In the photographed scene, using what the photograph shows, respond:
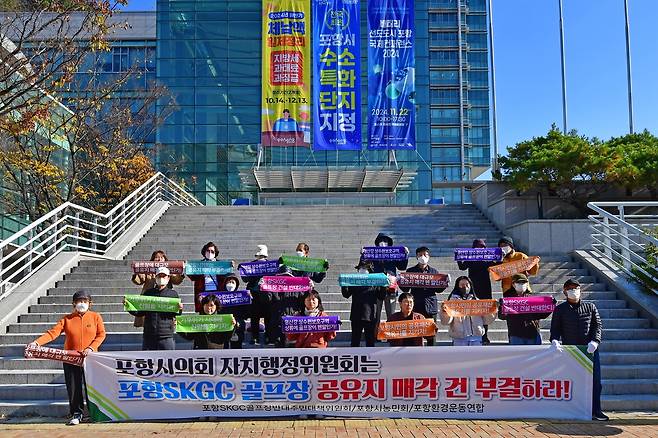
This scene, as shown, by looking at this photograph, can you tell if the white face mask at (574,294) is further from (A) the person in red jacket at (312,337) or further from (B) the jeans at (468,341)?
(A) the person in red jacket at (312,337)

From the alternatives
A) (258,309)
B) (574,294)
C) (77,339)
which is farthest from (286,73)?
(574,294)

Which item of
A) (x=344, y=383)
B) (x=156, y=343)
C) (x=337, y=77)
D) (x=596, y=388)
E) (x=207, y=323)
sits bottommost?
(x=596, y=388)

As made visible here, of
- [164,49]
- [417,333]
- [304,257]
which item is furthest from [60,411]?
[164,49]

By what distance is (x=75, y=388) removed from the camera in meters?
7.88

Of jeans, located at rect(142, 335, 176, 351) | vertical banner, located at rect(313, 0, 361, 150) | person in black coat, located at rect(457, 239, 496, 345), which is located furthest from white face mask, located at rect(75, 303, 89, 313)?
vertical banner, located at rect(313, 0, 361, 150)

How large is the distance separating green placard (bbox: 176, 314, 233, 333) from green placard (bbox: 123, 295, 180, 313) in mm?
248

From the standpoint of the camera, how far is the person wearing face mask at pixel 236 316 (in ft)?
28.4

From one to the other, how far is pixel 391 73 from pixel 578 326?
17.1 m

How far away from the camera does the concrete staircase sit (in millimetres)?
8672

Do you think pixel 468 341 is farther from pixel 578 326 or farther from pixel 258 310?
pixel 258 310

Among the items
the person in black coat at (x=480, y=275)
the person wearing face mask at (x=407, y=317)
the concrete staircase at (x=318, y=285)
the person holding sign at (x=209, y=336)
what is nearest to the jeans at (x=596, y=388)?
the concrete staircase at (x=318, y=285)

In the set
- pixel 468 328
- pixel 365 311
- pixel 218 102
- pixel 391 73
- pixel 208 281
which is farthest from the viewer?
pixel 218 102

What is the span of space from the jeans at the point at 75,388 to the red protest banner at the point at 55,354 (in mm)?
110

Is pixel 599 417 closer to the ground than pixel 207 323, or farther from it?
closer to the ground
